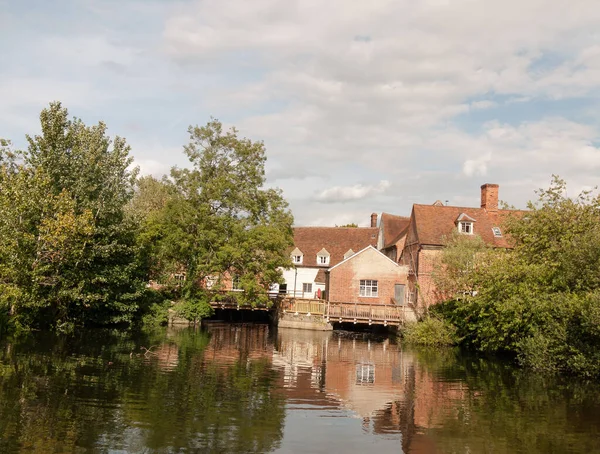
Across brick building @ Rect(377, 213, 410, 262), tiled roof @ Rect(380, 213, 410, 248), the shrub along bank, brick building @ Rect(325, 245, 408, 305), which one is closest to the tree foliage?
the shrub along bank

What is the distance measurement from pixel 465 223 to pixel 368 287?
9475mm

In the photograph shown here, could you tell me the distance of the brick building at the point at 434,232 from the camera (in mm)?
42500

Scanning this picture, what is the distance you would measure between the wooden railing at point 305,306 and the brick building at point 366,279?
183 cm

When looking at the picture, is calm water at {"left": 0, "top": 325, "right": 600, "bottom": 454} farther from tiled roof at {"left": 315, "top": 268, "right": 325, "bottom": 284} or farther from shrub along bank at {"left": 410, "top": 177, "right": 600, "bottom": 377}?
tiled roof at {"left": 315, "top": 268, "right": 325, "bottom": 284}

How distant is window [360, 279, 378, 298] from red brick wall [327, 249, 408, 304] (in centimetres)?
25

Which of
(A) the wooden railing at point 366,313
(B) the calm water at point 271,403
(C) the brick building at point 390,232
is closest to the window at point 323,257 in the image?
(C) the brick building at point 390,232

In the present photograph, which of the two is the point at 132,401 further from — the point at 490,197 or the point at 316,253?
the point at 316,253

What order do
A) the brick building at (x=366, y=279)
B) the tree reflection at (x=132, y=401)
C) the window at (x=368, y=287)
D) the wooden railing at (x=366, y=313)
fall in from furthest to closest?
1. the window at (x=368, y=287)
2. the brick building at (x=366, y=279)
3. the wooden railing at (x=366, y=313)
4. the tree reflection at (x=132, y=401)

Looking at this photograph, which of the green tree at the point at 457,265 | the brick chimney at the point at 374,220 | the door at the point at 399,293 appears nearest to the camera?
the green tree at the point at 457,265

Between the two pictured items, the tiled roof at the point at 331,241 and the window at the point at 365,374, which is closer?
the window at the point at 365,374

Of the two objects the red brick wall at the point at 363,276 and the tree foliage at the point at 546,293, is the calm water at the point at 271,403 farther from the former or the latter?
the red brick wall at the point at 363,276

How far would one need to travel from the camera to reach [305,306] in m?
43.2

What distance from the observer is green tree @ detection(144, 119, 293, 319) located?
136 ft

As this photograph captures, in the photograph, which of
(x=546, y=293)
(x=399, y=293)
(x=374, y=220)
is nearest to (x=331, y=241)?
(x=374, y=220)
